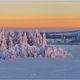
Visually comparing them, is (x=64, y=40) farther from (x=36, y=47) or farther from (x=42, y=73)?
(x=42, y=73)

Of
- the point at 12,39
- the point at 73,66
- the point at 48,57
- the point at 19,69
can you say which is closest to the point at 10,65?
the point at 19,69

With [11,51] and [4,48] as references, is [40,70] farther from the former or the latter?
[4,48]

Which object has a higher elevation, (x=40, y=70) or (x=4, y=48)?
(x=4, y=48)

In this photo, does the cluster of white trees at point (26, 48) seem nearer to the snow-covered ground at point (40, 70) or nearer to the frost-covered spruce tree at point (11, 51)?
the frost-covered spruce tree at point (11, 51)

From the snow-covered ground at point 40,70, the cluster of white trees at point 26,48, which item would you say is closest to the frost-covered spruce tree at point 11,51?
the cluster of white trees at point 26,48

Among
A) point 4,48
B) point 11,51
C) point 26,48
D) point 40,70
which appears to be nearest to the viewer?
point 40,70

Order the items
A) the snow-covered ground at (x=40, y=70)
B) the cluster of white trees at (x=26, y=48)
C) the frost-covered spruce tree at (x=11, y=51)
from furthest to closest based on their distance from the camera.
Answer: the cluster of white trees at (x=26, y=48) < the frost-covered spruce tree at (x=11, y=51) < the snow-covered ground at (x=40, y=70)

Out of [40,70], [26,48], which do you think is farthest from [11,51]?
[40,70]

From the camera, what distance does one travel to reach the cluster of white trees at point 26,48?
31.4 ft

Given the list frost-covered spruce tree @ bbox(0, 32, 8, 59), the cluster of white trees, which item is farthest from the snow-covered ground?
the cluster of white trees

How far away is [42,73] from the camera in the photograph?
6812 millimetres

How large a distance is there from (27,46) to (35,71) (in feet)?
9.45

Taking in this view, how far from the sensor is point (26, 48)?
389 inches

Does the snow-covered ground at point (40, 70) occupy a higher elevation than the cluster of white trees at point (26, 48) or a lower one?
lower
